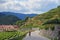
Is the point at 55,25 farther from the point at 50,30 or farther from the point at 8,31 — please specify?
the point at 8,31

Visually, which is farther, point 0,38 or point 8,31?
point 8,31

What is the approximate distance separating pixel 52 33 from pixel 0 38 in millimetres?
6695

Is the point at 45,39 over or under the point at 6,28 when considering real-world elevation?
under

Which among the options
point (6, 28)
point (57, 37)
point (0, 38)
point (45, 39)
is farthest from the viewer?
point (45, 39)

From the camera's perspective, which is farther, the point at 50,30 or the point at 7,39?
the point at 50,30

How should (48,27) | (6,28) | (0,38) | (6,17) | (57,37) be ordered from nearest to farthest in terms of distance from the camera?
(0,38), (6,28), (57,37), (48,27), (6,17)

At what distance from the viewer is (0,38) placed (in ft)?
50.5

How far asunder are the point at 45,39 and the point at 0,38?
6.20 m

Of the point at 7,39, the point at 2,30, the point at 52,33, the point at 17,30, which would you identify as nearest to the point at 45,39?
Answer: the point at 52,33

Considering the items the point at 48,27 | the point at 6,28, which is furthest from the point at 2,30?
the point at 48,27

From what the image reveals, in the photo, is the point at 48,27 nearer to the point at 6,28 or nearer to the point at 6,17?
the point at 6,28

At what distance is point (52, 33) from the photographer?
21.0 meters

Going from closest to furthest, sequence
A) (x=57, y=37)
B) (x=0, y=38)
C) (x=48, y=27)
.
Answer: (x=0, y=38)
(x=57, y=37)
(x=48, y=27)

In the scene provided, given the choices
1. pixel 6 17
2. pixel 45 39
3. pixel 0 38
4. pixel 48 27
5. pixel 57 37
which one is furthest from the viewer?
pixel 6 17
